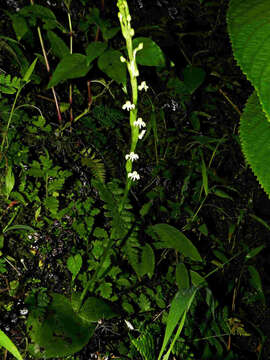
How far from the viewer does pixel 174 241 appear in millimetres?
1574

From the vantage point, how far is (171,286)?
1677 millimetres

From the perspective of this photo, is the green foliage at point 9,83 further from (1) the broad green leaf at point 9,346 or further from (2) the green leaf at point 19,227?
(1) the broad green leaf at point 9,346

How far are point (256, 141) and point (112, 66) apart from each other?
2.31ft

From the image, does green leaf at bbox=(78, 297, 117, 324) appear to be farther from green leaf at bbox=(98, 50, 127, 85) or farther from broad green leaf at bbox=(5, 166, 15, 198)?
green leaf at bbox=(98, 50, 127, 85)

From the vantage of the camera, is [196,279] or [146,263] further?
[196,279]

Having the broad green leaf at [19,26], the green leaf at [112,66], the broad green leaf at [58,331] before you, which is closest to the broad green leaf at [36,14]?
the broad green leaf at [19,26]

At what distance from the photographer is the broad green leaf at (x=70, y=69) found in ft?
4.64

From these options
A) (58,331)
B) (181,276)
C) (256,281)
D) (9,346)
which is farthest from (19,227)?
(256,281)

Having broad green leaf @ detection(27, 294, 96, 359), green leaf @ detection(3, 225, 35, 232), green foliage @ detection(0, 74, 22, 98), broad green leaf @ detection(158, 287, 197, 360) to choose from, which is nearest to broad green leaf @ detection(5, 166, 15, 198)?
green leaf @ detection(3, 225, 35, 232)

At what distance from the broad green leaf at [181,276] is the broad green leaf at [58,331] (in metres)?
0.38

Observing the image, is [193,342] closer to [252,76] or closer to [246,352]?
[246,352]

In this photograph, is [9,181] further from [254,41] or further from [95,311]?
[254,41]

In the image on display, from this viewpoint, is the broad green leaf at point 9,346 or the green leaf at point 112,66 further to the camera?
the green leaf at point 112,66

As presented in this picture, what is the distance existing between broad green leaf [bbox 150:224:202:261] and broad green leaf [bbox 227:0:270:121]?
2.97 ft
